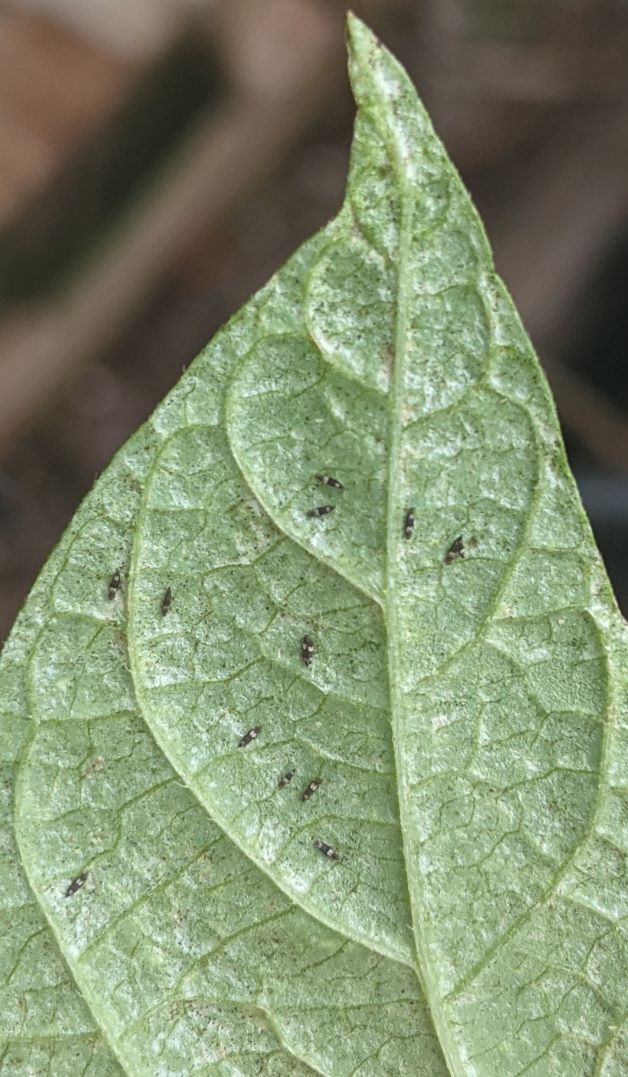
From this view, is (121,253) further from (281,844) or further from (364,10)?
(281,844)

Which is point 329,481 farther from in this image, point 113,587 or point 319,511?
point 113,587

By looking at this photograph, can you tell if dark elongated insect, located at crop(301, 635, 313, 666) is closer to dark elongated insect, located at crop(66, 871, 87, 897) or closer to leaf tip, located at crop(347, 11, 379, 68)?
dark elongated insect, located at crop(66, 871, 87, 897)

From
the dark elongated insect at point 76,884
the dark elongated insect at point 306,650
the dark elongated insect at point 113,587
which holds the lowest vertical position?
the dark elongated insect at point 76,884

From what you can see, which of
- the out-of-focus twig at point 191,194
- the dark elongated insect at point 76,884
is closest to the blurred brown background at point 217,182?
the out-of-focus twig at point 191,194

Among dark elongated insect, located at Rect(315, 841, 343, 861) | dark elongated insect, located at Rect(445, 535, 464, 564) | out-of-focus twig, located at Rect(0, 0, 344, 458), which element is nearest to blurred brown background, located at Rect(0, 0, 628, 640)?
out-of-focus twig, located at Rect(0, 0, 344, 458)

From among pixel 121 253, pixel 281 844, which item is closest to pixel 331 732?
pixel 281 844

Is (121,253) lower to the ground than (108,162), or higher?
lower

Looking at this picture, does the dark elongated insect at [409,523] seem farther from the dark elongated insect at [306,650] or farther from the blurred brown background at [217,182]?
the blurred brown background at [217,182]

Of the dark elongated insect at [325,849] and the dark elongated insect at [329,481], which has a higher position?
the dark elongated insect at [329,481]
